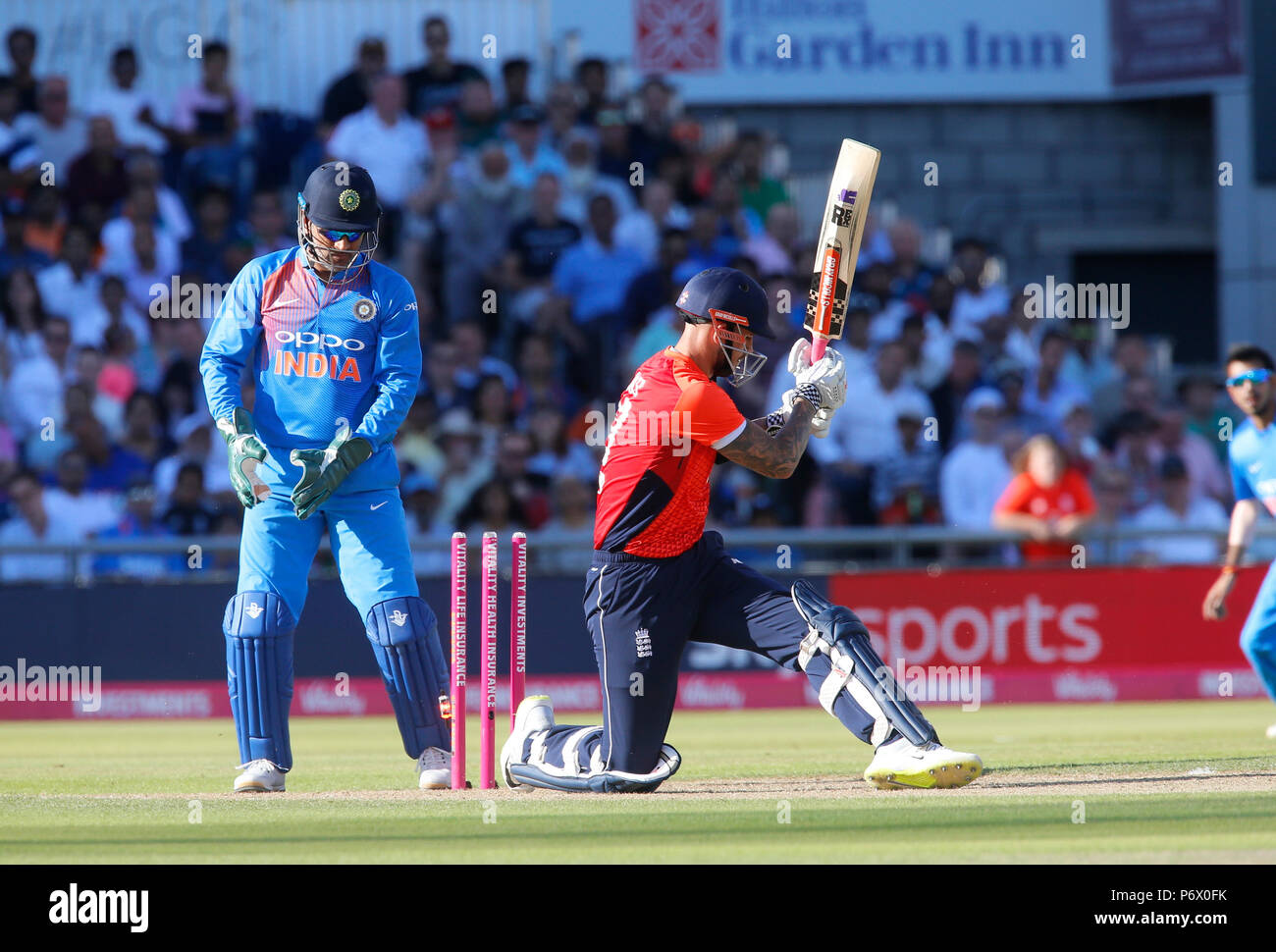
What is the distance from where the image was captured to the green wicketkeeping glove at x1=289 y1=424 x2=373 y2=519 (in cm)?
721

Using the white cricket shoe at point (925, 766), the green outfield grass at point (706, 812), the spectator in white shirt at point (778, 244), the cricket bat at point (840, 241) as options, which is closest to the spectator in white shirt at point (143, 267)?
the spectator in white shirt at point (778, 244)

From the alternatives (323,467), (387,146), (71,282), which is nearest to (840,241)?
(323,467)

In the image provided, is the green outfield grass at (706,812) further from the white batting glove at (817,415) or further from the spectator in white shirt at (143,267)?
the spectator in white shirt at (143,267)

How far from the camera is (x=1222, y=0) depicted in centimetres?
2064

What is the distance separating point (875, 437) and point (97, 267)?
22.7ft

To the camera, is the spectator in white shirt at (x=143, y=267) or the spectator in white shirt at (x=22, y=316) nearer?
the spectator in white shirt at (x=22, y=316)

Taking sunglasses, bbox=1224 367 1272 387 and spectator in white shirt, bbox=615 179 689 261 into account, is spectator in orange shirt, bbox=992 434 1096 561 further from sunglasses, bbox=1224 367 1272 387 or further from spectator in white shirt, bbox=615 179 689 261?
spectator in white shirt, bbox=615 179 689 261

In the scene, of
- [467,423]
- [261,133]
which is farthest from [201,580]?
[261,133]

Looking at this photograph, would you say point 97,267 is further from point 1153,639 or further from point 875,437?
point 1153,639

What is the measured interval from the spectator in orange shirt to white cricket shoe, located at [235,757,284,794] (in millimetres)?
7848

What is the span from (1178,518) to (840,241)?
811cm

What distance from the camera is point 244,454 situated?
7242 millimetres

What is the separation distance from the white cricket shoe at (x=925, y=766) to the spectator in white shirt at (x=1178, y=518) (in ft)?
25.7

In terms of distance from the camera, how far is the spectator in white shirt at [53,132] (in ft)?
54.3
